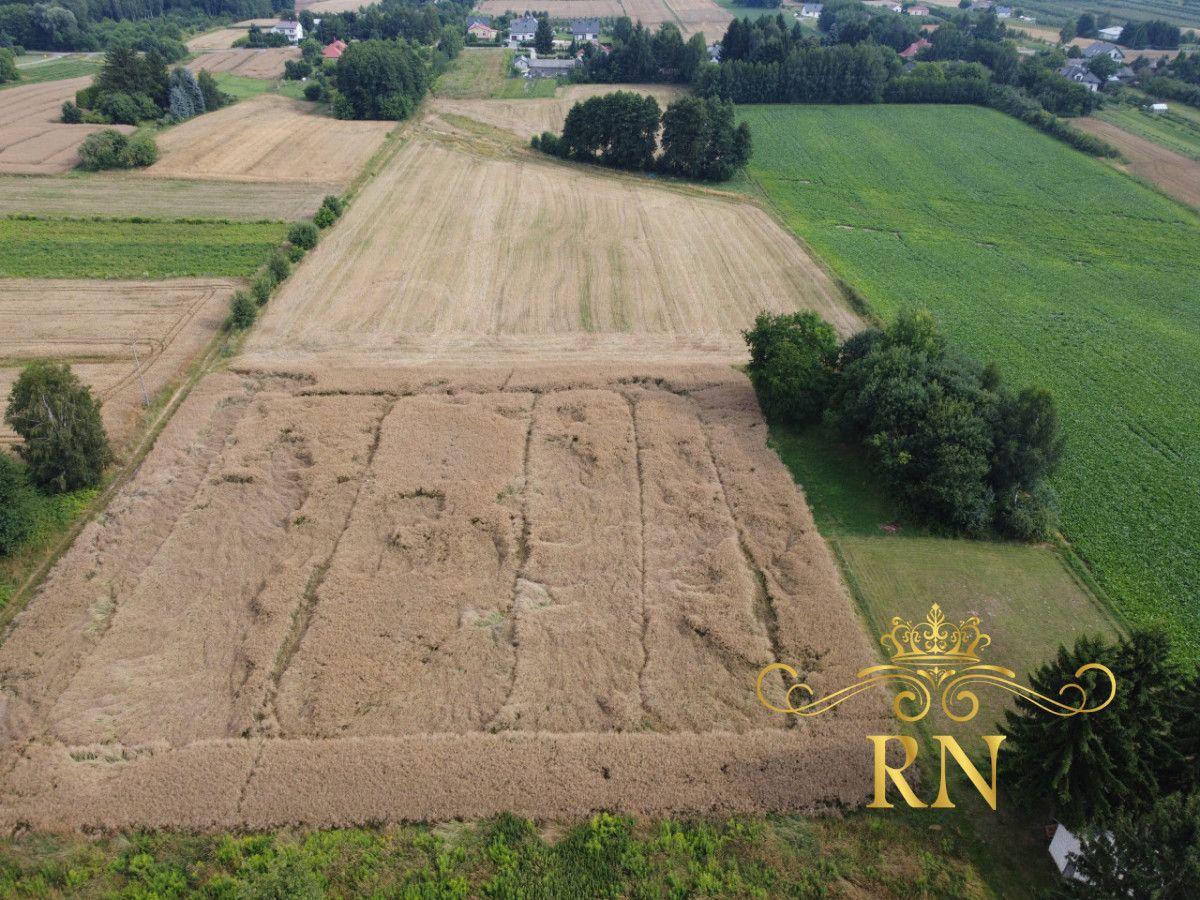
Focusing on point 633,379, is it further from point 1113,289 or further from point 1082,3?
point 1082,3

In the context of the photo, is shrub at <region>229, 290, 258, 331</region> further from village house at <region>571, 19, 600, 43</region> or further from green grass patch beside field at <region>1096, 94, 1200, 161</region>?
village house at <region>571, 19, 600, 43</region>

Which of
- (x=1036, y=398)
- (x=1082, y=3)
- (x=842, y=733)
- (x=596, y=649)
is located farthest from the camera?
(x=1082, y=3)

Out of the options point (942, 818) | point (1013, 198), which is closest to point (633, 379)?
point (942, 818)

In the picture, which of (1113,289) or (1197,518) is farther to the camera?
(1113,289)

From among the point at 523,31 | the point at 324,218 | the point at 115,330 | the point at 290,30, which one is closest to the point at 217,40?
the point at 290,30

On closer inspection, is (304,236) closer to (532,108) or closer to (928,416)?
(928,416)

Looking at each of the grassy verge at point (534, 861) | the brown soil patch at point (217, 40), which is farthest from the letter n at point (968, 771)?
the brown soil patch at point (217, 40)
